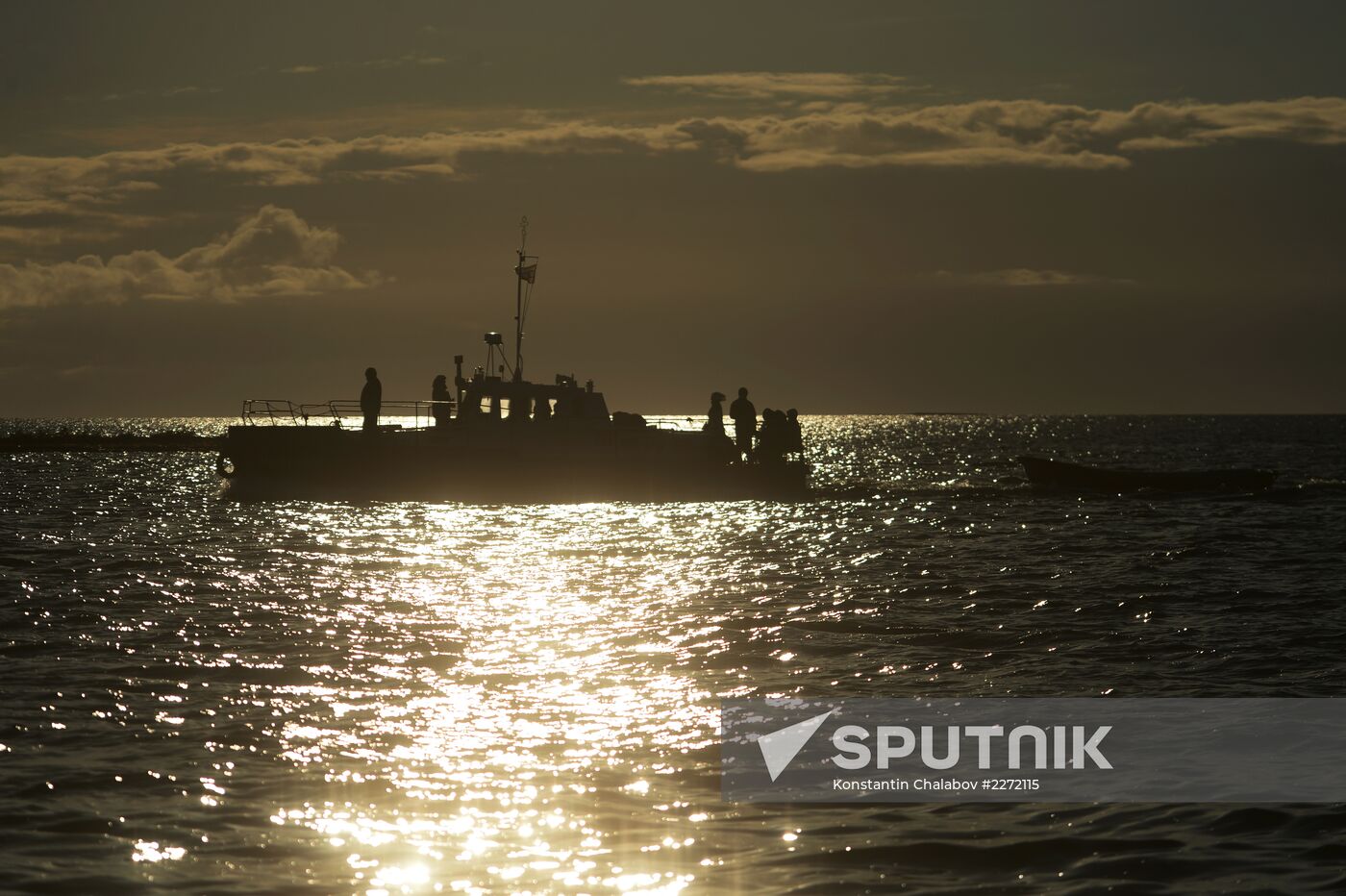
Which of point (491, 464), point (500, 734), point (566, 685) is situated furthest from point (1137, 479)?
point (500, 734)

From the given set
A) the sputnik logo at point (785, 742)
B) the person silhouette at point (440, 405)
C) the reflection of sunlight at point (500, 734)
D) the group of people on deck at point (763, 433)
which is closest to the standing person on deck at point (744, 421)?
the group of people on deck at point (763, 433)

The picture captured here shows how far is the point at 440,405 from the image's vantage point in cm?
4141

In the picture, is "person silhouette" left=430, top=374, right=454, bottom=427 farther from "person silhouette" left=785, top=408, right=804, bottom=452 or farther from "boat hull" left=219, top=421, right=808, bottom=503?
"person silhouette" left=785, top=408, right=804, bottom=452

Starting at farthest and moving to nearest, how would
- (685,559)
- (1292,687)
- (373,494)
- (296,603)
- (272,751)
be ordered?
1. (373,494)
2. (685,559)
3. (296,603)
4. (1292,687)
5. (272,751)

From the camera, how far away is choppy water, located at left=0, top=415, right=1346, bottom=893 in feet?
27.3

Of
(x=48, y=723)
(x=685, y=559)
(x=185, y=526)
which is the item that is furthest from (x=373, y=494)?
(x=48, y=723)

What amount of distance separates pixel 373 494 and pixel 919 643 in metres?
27.2

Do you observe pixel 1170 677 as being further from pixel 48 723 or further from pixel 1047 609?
→ pixel 48 723

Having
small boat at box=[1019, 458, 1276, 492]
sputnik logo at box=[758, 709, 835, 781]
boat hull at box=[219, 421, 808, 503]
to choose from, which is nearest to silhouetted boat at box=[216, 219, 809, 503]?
boat hull at box=[219, 421, 808, 503]

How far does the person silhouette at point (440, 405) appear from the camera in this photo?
41469 mm

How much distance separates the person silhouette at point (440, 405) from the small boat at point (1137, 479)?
21.4m

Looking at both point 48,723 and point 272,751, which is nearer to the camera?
point 272,751

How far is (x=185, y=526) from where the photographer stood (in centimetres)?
3375

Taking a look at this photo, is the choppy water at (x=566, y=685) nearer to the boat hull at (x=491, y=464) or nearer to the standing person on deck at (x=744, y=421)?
the boat hull at (x=491, y=464)
